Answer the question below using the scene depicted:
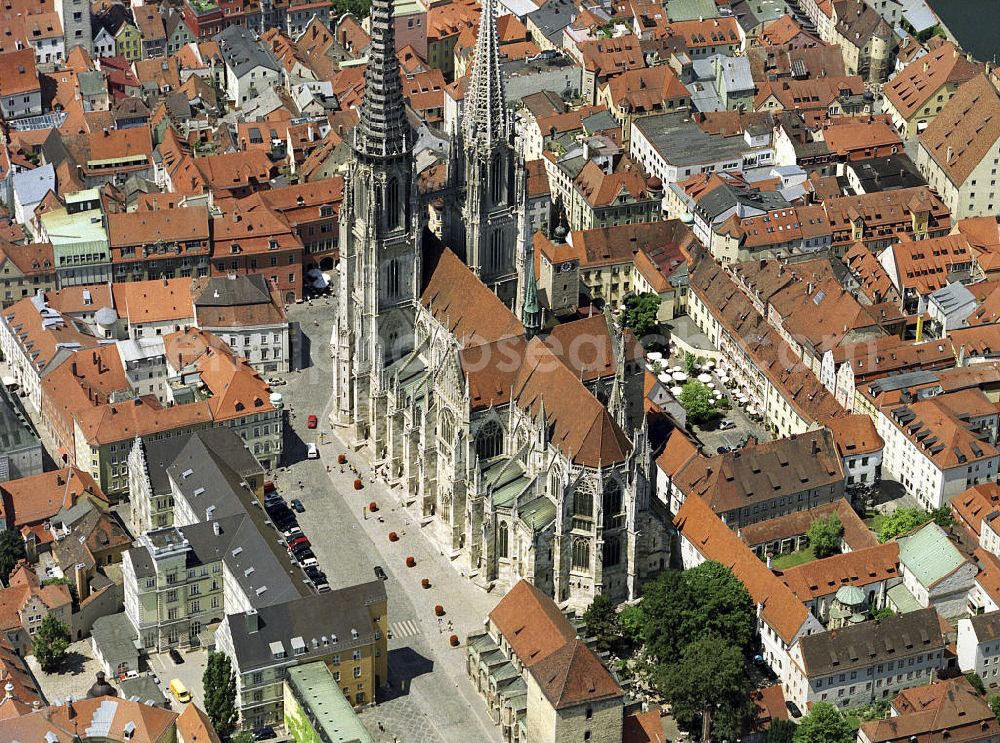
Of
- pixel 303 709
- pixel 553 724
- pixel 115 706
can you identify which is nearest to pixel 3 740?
pixel 115 706

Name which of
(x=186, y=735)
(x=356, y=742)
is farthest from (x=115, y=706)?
(x=356, y=742)

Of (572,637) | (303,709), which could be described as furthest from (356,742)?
(572,637)

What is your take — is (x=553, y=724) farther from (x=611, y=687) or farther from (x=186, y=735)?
(x=186, y=735)

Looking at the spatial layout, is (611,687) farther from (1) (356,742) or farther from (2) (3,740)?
(2) (3,740)

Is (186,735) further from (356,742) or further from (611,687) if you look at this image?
(611,687)

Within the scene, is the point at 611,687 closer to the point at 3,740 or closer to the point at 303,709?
the point at 303,709

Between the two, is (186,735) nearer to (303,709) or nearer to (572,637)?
(303,709)

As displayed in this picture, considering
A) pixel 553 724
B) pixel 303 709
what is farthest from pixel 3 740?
pixel 553 724
